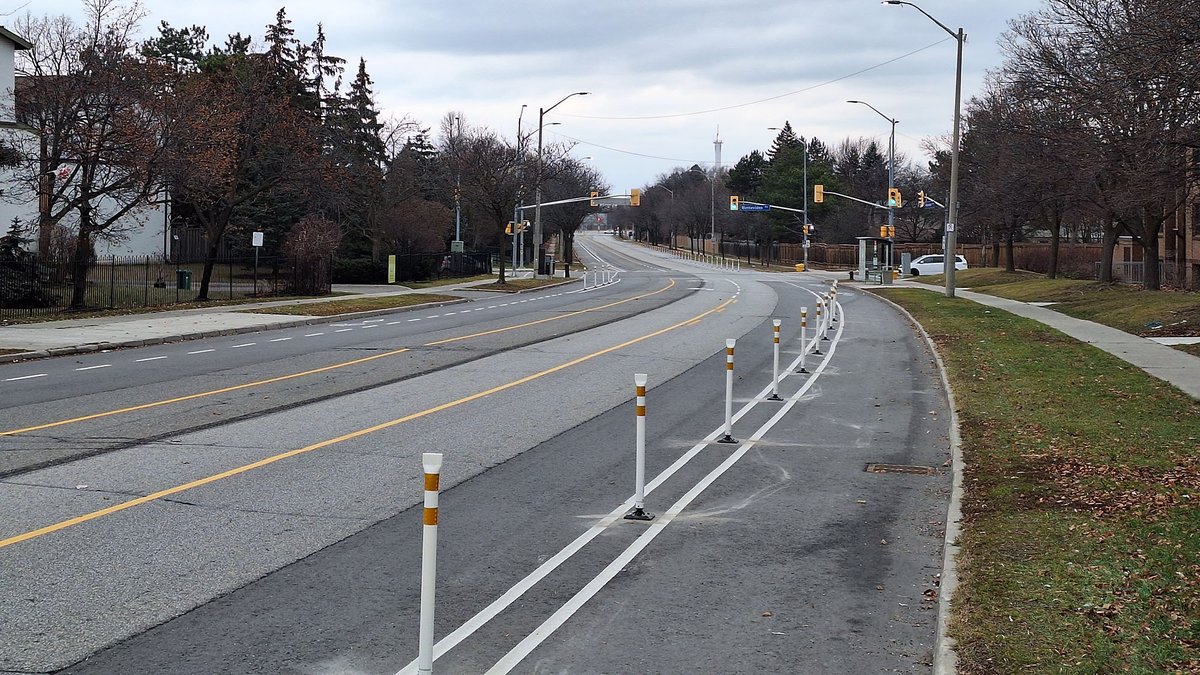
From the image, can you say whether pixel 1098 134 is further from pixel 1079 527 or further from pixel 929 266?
pixel 929 266

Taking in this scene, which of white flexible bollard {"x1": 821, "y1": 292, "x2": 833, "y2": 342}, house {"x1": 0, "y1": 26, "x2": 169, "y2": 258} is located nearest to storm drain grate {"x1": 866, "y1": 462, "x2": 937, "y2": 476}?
white flexible bollard {"x1": 821, "y1": 292, "x2": 833, "y2": 342}

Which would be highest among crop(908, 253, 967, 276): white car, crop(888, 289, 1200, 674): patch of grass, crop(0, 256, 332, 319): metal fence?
crop(908, 253, 967, 276): white car

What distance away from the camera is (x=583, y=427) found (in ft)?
45.1

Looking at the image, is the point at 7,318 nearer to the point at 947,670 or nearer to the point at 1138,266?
the point at 947,670

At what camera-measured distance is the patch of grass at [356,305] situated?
34594mm

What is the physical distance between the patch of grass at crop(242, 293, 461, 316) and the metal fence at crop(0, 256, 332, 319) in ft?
10.00

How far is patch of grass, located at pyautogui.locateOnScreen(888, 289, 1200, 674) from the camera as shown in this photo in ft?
19.1

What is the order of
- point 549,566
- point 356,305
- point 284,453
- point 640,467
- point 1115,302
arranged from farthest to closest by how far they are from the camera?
point 356,305 → point 1115,302 → point 284,453 → point 640,467 → point 549,566

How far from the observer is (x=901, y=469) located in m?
11.4

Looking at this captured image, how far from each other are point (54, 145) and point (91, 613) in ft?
95.3

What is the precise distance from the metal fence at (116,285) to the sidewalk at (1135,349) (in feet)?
82.0

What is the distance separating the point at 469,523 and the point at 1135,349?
1664 cm

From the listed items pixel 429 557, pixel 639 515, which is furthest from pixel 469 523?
pixel 429 557

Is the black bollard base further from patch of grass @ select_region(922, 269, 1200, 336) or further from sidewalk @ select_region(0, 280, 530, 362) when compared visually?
patch of grass @ select_region(922, 269, 1200, 336)
